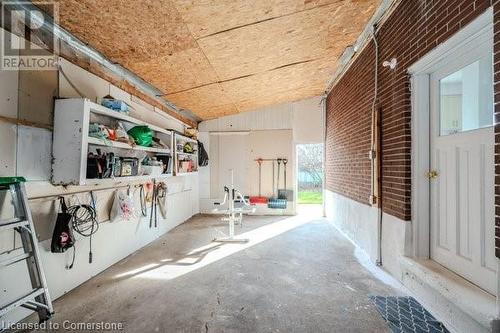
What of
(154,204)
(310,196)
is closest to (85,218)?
(154,204)

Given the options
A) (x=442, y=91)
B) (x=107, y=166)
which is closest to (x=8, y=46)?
(x=107, y=166)

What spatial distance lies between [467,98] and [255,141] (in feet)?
17.4

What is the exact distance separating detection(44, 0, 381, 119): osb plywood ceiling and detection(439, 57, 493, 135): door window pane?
4.64ft

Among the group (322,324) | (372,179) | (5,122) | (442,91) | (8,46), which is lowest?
(322,324)

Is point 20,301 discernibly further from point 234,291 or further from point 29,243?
point 234,291

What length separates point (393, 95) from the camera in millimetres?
2990

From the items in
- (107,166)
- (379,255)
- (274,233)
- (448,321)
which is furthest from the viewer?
(274,233)

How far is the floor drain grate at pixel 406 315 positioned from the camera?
6.73ft

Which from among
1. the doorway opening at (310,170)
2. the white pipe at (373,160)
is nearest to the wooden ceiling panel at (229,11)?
the white pipe at (373,160)

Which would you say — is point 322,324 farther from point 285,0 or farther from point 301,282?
point 285,0

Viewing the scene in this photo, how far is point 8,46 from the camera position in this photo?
6.86 ft

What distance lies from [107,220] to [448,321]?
12.1ft

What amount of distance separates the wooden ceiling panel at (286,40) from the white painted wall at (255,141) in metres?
2.79

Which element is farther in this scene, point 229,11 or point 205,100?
point 205,100
